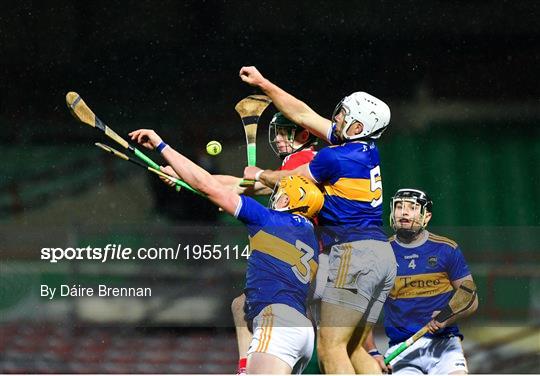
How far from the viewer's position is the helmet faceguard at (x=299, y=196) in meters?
7.28

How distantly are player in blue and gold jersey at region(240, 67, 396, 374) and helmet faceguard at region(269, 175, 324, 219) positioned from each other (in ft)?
0.48

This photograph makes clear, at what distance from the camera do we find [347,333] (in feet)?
24.2

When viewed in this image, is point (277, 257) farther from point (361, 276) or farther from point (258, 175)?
point (258, 175)

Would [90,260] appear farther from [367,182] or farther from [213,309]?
[367,182]

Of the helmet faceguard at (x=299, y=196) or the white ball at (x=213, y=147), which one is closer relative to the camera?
the helmet faceguard at (x=299, y=196)

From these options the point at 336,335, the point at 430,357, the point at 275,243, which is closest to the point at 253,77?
the point at 275,243

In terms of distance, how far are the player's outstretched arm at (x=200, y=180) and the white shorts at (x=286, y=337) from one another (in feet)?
1.94

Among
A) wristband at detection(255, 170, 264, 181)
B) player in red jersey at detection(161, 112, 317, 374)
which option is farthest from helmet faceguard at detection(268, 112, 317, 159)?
wristband at detection(255, 170, 264, 181)

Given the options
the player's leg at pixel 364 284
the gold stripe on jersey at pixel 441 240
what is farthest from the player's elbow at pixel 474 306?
the player's leg at pixel 364 284

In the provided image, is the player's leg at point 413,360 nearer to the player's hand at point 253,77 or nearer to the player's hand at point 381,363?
the player's hand at point 381,363

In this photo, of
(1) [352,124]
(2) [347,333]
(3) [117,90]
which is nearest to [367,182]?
(1) [352,124]

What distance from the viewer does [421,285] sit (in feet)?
26.6

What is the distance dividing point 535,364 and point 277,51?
2572 millimetres

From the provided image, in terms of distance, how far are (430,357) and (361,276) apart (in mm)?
964
